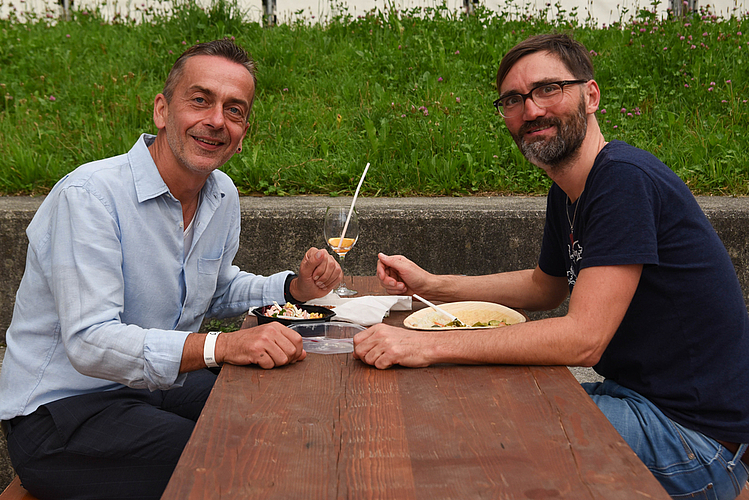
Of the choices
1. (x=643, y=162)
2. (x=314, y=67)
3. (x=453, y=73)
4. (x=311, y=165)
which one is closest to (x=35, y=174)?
(x=311, y=165)

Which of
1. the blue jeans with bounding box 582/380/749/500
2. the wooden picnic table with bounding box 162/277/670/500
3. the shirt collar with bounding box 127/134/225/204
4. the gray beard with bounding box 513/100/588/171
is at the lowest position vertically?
the blue jeans with bounding box 582/380/749/500

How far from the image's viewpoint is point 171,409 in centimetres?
249

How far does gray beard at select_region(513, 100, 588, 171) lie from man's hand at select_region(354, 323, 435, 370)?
2.74 ft

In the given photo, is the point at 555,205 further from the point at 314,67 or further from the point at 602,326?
the point at 314,67

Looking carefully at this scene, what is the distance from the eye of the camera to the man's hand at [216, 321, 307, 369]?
181 centimetres

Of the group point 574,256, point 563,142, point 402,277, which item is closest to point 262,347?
point 402,277

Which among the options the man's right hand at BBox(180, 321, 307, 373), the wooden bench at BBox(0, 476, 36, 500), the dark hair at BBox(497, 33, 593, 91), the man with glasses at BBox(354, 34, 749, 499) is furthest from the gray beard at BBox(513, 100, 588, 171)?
the wooden bench at BBox(0, 476, 36, 500)

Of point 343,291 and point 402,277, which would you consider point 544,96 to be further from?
point 343,291

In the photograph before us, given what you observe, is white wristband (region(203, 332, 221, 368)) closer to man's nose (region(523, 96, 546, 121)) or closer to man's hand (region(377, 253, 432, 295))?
man's hand (region(377, 253, 432, 295))

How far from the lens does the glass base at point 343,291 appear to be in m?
2.66

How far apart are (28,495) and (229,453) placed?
1196mm

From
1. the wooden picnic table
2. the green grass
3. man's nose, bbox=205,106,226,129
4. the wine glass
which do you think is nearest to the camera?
the wooden picnic table

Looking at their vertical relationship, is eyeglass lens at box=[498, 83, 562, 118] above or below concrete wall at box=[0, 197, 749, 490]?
above

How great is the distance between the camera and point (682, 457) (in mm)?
1908
